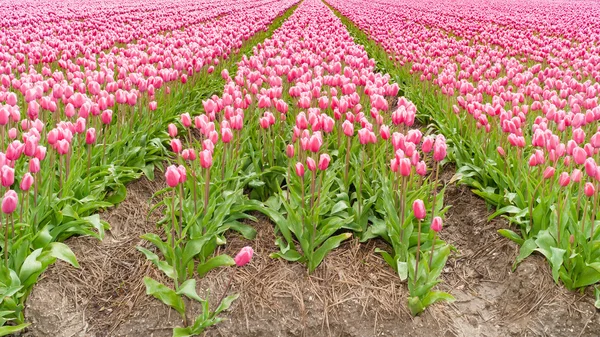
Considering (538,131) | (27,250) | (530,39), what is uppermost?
(538,131)

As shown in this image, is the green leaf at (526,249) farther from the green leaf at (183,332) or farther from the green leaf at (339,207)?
the green leaf at (183,332)

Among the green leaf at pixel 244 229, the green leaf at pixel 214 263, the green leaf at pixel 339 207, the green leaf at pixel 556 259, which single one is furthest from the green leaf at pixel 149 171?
the green leaf at pixel 556 259

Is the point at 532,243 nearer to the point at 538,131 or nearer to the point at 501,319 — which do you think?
the point at 501,319

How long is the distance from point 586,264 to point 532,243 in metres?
0.36

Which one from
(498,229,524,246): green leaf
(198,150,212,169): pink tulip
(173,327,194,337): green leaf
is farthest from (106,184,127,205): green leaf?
(498,229,524,246): green leaf

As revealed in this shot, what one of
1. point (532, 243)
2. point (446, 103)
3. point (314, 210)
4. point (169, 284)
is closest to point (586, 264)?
point (532, 243)

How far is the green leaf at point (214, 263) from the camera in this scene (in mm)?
2788

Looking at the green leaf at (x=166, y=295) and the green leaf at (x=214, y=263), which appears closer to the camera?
the green leaf at (x=166, y=295)

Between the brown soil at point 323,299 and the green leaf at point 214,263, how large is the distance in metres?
0.07

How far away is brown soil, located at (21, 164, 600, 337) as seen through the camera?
2.67 m

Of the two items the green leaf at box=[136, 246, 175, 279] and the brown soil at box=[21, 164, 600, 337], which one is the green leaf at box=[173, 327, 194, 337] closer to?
the brown soil at box=[21, 164, 600, 337]

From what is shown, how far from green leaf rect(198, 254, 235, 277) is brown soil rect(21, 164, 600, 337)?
0.24 ft

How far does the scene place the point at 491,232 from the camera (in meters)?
3.47

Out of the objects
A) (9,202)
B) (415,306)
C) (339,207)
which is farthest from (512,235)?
(9,202)
